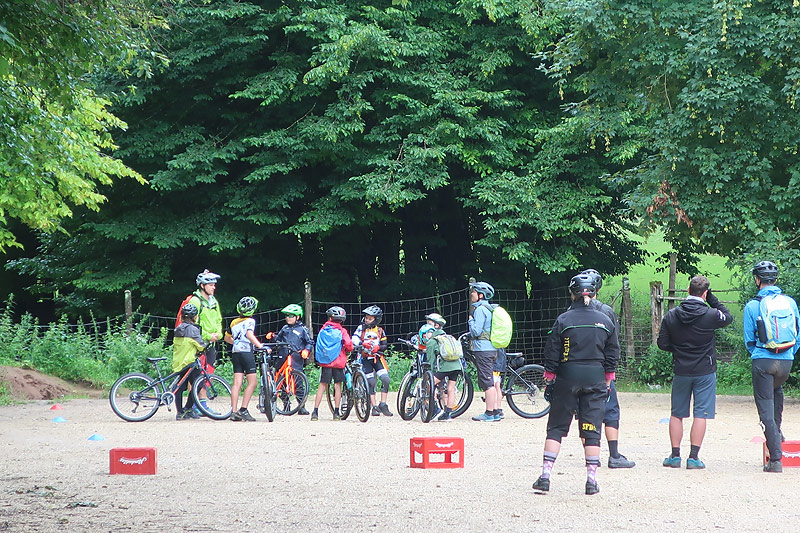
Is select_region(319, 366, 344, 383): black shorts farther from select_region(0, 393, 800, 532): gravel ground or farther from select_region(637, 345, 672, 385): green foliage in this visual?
select_region(637, 345, 672, 385): green foliage

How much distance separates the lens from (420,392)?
14.1 metres

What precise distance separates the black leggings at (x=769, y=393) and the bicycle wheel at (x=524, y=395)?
18.6ft

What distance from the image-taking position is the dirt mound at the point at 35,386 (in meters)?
17.4

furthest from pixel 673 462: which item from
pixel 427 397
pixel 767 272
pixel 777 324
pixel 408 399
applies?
pixel 408 399

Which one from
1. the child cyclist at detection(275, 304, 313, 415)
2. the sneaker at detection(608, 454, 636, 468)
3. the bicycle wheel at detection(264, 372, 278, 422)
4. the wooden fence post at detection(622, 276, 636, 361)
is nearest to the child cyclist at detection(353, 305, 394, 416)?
the child cyclist at detection(275, 304, 313, 415)

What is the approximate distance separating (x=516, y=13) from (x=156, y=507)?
18.0m

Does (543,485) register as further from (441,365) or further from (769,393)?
(441,365)

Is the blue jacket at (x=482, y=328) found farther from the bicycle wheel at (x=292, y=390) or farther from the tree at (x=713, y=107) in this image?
the tree at (x=713, y=107)

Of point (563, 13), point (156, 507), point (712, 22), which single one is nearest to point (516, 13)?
point (563, 13)

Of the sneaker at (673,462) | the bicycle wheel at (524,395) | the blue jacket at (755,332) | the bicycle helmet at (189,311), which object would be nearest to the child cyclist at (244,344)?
the bicycle helmet at (189,311)

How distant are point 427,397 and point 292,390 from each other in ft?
7.43

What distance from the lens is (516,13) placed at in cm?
2331

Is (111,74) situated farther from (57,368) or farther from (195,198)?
(57,368)

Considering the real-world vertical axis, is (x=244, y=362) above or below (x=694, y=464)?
above
